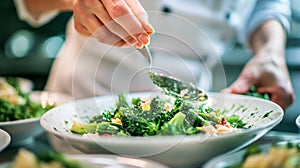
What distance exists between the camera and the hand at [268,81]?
122 cm

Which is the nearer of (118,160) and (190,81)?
(118,160)

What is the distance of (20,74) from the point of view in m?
2.90

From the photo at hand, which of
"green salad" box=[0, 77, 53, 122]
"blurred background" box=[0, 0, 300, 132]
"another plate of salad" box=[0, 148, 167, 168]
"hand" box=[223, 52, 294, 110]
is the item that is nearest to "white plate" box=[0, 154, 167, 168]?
"another plate of salad" box=[0, 148, 167, 168]

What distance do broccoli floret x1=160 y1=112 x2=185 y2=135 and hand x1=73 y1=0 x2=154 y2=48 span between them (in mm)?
165

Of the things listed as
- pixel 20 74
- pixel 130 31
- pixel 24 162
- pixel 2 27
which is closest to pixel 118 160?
pixel 24 162

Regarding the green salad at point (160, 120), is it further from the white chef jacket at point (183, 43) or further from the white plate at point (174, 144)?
the white chef jacket at point (183, 43)

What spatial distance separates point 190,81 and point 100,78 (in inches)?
17.5

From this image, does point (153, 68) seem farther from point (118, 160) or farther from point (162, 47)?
point (118, 160)

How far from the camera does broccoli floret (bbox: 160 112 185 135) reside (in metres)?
0.79

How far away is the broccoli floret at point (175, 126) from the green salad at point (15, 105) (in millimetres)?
422

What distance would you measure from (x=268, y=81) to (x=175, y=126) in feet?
1.68

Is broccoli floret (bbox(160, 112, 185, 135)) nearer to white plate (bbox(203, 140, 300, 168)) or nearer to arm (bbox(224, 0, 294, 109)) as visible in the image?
white plate (bbox(203, 140, 300, 168))

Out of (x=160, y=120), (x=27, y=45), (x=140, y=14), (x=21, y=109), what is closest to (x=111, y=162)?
(x=160, y=120)

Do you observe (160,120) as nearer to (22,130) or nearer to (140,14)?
(140,14)
